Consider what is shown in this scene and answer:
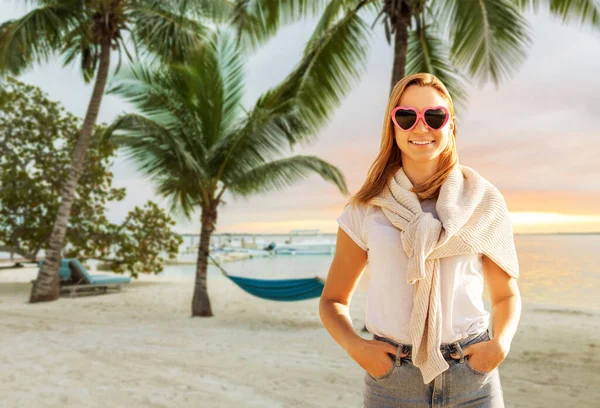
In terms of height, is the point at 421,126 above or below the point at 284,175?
below

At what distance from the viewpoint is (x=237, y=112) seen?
341 inches

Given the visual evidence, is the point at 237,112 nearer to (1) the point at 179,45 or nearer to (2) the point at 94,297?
(1) the point at 179,45

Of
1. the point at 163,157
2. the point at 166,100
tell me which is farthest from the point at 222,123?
the point at 163,157

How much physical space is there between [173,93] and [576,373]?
21.7 feet

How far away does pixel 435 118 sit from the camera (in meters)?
1.19

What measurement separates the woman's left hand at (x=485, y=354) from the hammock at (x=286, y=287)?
19.4 feet

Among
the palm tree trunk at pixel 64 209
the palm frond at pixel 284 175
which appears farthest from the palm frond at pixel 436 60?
the palm tree trunk at pixel 64 209

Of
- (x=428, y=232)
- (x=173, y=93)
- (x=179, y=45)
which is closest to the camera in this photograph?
(x=428, y=232)

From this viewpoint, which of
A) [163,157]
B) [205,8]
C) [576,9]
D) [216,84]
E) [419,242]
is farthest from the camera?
[205,8]

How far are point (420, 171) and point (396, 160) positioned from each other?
74 mm

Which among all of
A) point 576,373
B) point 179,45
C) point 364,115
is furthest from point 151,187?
point 576,373

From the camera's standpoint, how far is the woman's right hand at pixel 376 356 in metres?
1.11

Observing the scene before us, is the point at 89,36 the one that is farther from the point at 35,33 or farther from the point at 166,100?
the point at 166,100

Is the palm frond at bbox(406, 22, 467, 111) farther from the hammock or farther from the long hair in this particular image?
the long hair
